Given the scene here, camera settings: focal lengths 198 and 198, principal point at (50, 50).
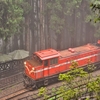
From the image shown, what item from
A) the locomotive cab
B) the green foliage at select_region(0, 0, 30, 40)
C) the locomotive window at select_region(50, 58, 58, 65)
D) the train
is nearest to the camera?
the locomotive cab

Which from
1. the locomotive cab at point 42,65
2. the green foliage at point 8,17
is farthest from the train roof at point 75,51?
the green foliage at point 8,17

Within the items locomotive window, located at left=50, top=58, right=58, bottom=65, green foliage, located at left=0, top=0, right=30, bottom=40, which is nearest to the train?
locomotive window, located at left=50, top=58, right=58, bottom=65

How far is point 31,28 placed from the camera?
26.7m

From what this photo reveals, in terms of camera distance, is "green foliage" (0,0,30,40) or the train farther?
"green foliage" (0,0,30,40)

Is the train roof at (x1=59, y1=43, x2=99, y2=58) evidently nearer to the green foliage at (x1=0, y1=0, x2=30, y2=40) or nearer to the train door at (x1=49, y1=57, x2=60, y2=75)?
the train door at (x1=49, y1=57, x2=60, y2=75)

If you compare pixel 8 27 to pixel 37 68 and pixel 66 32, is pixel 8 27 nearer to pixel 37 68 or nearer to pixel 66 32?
pixel 37 68

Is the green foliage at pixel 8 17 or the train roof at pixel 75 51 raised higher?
the green foliage at pixel 8 17

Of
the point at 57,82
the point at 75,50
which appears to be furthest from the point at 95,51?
the point at 57,82

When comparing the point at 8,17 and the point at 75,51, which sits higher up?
the point at 8,17

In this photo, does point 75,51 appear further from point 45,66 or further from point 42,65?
point 42,65

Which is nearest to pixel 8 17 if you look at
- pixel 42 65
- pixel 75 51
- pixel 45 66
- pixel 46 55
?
pixel 46 55

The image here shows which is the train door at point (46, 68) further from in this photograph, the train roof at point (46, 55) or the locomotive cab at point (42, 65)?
the train roof at point (46, 55)

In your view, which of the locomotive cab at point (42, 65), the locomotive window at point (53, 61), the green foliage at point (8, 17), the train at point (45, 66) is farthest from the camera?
the green foliage at point (8, 17)

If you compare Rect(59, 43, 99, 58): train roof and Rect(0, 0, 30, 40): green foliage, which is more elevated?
Rect(0, 0, 30, 40): green foliage
